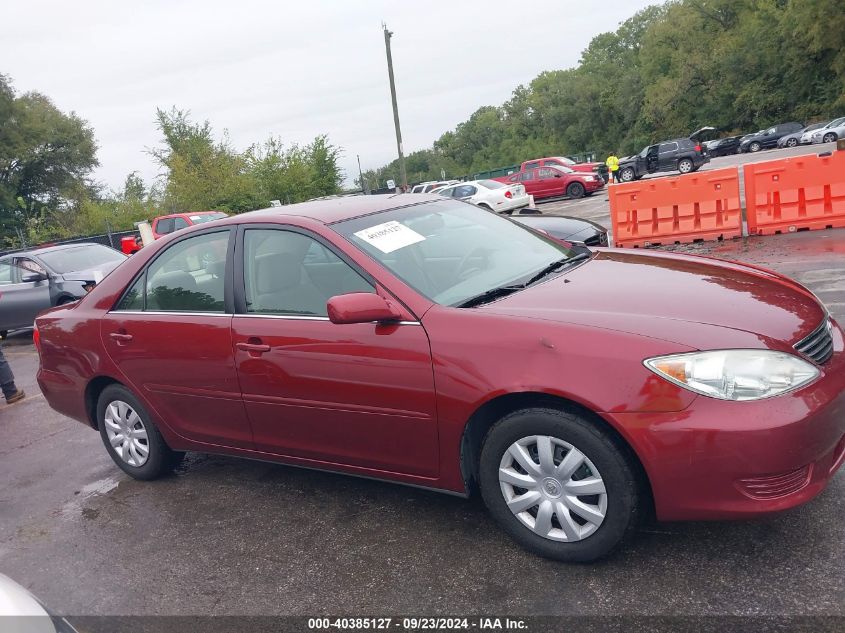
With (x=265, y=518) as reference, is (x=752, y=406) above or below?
above

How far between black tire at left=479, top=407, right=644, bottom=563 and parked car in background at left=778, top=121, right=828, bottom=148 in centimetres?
4104

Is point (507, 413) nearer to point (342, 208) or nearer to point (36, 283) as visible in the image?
point (342, 208)

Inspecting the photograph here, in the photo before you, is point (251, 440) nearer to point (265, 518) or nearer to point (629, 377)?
point (265, 518)

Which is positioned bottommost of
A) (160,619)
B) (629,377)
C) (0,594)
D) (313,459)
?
(160,619)

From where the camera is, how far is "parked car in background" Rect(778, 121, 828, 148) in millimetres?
37875

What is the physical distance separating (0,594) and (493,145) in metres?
111

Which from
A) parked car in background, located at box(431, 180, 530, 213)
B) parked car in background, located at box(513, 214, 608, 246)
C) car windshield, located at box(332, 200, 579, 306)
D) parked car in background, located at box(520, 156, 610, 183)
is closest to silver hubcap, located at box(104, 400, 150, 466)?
car windshield, located at box(332, 200, 579, 306)

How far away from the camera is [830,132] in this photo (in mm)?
35125

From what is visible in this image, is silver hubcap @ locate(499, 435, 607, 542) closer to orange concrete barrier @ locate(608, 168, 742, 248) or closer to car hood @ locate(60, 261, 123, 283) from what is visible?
orange concrete barrier @ locate(608, 168, 742, 248)

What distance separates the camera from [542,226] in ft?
28.0

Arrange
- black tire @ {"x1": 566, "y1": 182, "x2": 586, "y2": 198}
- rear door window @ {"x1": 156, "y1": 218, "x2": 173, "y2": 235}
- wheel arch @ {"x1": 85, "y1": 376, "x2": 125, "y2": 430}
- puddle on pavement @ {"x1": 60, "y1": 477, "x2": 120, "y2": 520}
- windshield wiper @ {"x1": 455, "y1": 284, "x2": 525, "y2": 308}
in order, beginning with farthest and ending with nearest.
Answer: black tire @ {"x1": 566, "y1": 182, "x2": 586, "y2": 198} < rear door window @ {"x1": 156, "y1": 218, "x2": 173, "y2": 235} < wheel arch @ {"x1": 85, "y1": 376, "x2": 125, "y2": 430} < puddle on pavement @ {"x1": 60, "y1": 477, "x2": 120, "y2": 520} < windshield wiper @ {"x1": 455, "y1": 284, "x2": 525, "y2": 308}

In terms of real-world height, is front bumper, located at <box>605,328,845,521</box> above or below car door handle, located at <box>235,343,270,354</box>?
below

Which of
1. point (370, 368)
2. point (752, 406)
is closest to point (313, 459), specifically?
point (370, 368)

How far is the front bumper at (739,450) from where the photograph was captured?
2529mm
